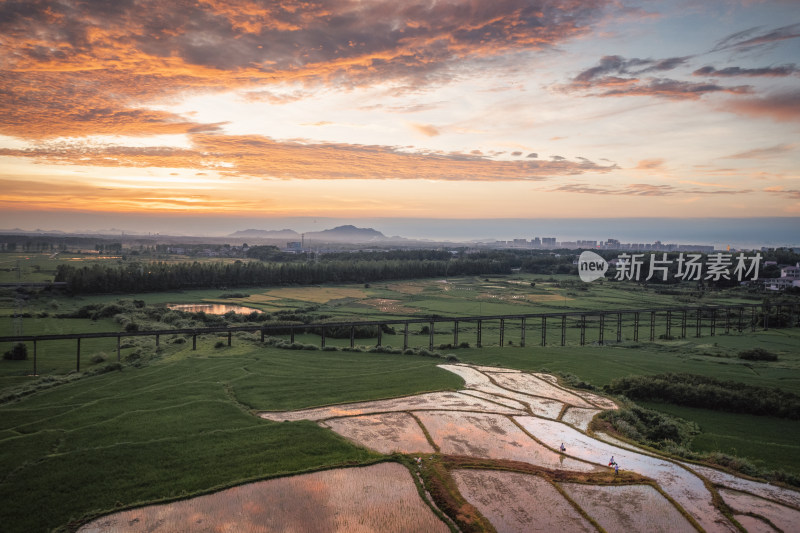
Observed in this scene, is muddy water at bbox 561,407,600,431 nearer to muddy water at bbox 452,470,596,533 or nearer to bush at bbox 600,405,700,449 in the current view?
bush at bbox 600,405,700,449

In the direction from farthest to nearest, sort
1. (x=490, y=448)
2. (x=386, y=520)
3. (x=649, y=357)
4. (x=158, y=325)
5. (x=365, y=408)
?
1. (x=158, y=325)
2. (x=649, y=357)
3. (x=365, y=408)
4. (x=490, y=448)
5. (x=386, y=520)

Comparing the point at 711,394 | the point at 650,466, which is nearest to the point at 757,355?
the point at 711,394

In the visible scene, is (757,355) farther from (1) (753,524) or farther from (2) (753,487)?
(1) (753,524)

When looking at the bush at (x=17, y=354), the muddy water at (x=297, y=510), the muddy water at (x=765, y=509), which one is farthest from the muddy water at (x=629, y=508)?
the bush at (x=17, y=354)

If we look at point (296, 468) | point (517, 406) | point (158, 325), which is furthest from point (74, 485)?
point (158, 325)

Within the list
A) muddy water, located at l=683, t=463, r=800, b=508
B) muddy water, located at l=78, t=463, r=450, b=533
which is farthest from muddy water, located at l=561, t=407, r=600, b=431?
muddy water, located at l=78, t=463, r=450, b=533

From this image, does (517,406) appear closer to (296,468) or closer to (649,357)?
(296,468)
